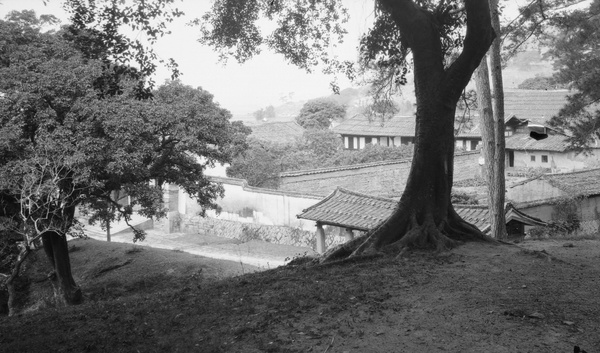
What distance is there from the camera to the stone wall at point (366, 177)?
3152 centimetres

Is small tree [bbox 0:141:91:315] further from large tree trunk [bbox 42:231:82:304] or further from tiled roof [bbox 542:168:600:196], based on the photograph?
tiled roof [bbox 542:168:600:196]

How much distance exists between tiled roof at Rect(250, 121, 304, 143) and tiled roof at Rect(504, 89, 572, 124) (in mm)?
16898

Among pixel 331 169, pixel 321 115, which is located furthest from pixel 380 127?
pixel 321 115

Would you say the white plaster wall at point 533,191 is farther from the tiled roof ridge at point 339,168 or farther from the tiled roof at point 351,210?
the tiled roof ridge at point 339,168

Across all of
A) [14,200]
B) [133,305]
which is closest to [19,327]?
[133,305]

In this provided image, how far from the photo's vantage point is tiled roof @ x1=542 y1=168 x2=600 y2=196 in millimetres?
A: 22797

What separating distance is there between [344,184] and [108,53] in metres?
25.1

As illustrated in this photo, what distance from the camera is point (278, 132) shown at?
5169cm

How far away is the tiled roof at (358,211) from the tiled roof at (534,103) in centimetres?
2211

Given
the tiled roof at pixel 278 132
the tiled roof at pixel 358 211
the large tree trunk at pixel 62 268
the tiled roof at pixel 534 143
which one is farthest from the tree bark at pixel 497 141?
the tiled roof at pixel 278 132

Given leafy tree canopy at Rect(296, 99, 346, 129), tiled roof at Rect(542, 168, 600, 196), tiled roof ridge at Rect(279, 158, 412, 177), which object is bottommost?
tiled roof at Rect(542, 168, 600, 196)

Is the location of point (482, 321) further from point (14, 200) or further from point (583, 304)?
point (14, 200)

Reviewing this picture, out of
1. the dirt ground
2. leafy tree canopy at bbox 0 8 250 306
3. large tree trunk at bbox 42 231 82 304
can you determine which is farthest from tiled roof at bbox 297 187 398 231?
the dirt ground

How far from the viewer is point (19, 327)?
7270 millimetres
